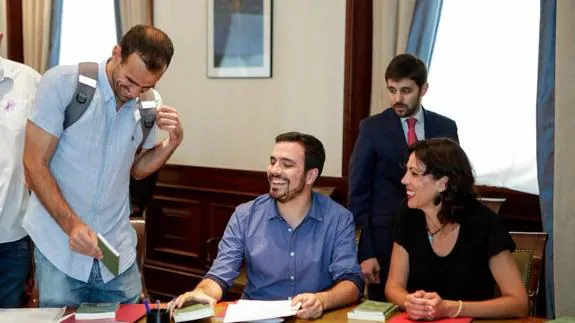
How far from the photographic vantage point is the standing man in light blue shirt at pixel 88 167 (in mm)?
2586

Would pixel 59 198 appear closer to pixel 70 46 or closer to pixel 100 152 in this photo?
pixel 100 152

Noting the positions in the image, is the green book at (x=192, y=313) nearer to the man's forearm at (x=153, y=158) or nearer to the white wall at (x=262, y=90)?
the man's forearm at (x=153, y=158)

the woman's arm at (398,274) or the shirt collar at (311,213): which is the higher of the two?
the shirt collar at (311,213)

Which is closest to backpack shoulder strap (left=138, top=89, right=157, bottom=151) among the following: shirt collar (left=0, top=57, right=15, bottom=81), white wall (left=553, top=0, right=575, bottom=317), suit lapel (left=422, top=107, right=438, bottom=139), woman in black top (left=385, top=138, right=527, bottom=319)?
shirt collar (left=0, top=57, right=15, bottom=81)

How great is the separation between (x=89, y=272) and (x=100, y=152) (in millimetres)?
420

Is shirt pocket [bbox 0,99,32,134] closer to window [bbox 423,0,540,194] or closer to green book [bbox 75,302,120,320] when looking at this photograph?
green book [bbox 75,302,120,320]

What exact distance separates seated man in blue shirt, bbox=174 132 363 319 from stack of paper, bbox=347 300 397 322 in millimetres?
233

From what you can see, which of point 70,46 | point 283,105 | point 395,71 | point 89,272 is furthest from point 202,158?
point 89,272

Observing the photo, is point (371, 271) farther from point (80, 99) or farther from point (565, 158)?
point (80, 99)

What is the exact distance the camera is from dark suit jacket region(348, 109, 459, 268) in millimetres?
3322

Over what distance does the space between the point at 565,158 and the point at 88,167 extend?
222 centimetres

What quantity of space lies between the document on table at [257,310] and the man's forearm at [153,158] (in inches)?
26.6

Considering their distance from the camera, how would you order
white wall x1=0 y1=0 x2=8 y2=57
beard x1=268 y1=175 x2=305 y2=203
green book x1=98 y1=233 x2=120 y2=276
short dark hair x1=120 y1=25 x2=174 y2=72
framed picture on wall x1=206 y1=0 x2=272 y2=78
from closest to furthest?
green book x1=98 y1=233 x2=120 y2=276 < short dark hair x1=120 y1=25 x2=174 y2=72 < beard x1=268 y1=175 x2=305 y2=203 < framed picture on wall x1=206 y1=0 x2=272 y2=78 < white wall x1=0 y1=0 x2=8 y2=57

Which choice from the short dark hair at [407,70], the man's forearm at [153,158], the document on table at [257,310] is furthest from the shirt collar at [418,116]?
the document on table at [257,310]
